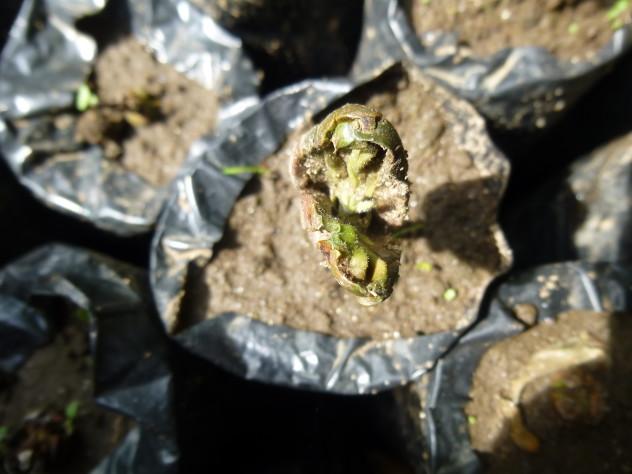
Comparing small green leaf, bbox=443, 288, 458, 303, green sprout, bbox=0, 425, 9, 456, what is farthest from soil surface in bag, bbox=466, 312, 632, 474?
green sprout, bbox=0, 425, 9, 456

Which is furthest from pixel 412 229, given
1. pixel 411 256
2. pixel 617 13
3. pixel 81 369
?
pixel 81 369

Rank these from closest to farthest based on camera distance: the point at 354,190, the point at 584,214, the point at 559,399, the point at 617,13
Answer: the point at 354,190 → the point at 559,399 → the point at 617,13 → the point at 584,214

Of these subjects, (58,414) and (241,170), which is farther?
(58,414)

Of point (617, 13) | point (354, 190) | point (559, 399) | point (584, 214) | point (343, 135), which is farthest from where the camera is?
point (584, 214)

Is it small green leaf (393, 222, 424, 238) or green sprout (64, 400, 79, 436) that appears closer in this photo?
small green leaf (393, 222, 424, 238)

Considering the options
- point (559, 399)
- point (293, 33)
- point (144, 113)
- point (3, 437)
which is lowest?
point (3, 437)

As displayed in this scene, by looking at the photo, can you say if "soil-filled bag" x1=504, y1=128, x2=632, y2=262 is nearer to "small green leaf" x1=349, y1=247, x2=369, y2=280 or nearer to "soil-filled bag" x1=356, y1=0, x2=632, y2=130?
"soil-filled bag" x1=356, y1=0, x2=632, y2=130

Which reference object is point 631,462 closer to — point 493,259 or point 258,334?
point 493,259

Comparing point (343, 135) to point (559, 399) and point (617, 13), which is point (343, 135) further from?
point (617, 13)
